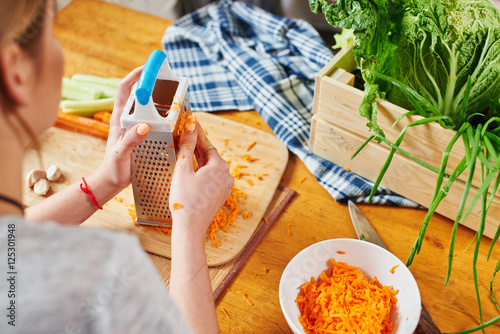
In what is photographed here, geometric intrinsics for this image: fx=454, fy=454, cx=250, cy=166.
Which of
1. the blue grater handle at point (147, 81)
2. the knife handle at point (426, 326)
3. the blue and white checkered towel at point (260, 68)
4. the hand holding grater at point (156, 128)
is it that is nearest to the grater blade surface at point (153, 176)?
the hand holding grater at point (156, 128)

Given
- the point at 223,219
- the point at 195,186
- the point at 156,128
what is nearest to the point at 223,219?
the point at 223,219

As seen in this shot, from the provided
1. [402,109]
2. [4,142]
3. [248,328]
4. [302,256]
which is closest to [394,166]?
[402,109]

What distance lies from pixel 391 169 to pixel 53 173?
977 millimetres

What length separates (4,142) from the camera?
57 centimetres

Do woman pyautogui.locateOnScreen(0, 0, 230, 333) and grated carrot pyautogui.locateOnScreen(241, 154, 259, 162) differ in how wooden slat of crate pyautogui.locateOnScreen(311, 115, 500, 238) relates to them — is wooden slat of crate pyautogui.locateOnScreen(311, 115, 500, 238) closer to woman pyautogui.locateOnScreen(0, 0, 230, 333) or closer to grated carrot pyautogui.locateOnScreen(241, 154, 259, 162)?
grated carrot pyautogui.locateOnScreen(241, 154, 259, 162)

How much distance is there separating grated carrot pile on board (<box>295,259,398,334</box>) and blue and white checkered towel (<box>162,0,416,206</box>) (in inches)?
12.5

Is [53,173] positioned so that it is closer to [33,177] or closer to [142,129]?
[33,177]

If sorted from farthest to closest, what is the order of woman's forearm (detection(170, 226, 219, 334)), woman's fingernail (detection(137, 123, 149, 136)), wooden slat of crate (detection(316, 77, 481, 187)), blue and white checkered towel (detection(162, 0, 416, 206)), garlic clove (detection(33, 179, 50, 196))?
blue and white checkered towel (detection(162, 0, 416, 206)) < garlic clove (detection(33, 179, 50, 196)) < wooden slat of crate (detection(316, 77, 481, 187)) < woman's fingernail (detection(137, 123, 149, 136)) < woman's forearm (detection(170, 226, 219, 334))

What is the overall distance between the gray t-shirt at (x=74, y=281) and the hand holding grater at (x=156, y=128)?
0.47 meters

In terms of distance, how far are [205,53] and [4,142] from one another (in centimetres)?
128

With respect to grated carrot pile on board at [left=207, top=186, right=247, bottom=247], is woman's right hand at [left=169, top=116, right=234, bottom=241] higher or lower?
higher

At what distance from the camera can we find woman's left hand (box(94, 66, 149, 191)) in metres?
1.03

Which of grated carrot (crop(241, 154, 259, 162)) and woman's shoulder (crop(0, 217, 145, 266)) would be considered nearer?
woman's shoulder (crop(0, 217, 145, 266))

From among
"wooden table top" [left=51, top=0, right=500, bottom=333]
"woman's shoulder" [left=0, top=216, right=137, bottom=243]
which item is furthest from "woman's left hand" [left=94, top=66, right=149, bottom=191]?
"woman's shoulder" [left=0, top=216, right=137, bottom=243]
